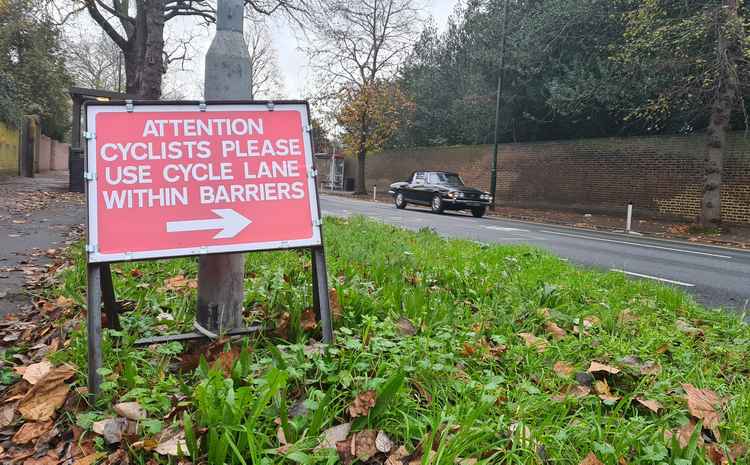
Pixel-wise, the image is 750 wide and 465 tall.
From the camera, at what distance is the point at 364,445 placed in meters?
1.97

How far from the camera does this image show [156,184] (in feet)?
8.55

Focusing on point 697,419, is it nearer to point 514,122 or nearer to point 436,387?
point 436,387

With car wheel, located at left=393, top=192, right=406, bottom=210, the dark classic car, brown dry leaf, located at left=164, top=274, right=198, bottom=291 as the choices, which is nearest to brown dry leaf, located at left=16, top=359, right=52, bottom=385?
brown dry leaf, located at left=164, top=274, right=198, bottom=291

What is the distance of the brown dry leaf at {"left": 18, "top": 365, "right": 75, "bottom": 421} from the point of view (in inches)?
86.9

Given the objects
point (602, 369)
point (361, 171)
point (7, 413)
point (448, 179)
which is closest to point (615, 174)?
point (448, 179)

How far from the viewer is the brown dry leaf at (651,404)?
2.39m

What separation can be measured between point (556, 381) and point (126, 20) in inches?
870

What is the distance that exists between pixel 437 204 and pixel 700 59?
10.0 metres

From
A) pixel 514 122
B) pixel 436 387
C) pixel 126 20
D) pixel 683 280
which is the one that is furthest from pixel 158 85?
pixel 514 122

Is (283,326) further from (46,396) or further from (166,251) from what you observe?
(46,396)

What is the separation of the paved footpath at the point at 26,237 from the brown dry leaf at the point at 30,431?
1.88 m

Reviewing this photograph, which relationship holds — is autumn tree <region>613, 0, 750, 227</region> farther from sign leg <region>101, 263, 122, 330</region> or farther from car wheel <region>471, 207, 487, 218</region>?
sign leg <region>101, 263, 122, 330</region>

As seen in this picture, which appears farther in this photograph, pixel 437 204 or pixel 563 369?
pixel 437 204

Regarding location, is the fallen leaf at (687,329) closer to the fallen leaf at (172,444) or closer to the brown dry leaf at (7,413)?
the fallen leaf at (172,444)
